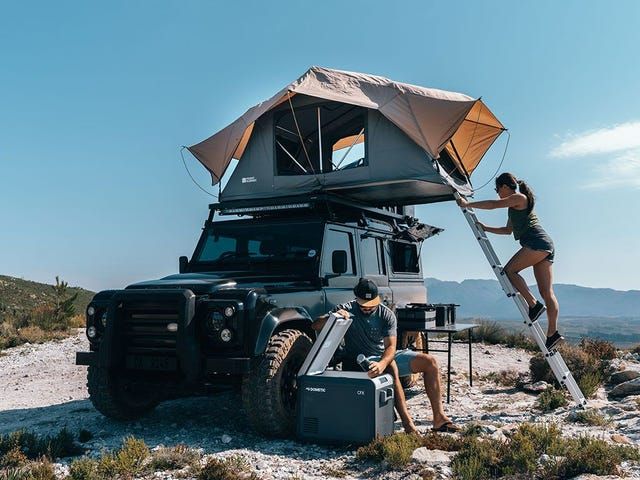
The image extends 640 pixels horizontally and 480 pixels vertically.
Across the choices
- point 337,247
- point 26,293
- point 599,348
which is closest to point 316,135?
point 337,247

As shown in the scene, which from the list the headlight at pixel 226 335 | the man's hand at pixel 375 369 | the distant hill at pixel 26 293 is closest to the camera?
the man's hand at pixel 375 369

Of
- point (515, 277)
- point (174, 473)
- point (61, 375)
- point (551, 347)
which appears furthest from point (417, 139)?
point (61, 375)

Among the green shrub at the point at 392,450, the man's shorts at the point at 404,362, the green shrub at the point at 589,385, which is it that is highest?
the man's shorts at the point at 404,362

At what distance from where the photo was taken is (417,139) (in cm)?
745

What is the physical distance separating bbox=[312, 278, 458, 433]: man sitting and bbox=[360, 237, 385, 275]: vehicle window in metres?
1.70

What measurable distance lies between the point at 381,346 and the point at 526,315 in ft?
7.07

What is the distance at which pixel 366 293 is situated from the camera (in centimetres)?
589

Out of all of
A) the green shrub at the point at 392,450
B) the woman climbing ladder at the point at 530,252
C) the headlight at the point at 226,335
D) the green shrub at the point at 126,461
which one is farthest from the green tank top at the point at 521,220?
the green shrub at the point at 126,461

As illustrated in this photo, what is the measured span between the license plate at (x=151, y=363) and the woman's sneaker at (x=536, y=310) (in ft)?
13.4

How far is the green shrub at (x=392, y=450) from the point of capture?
4.82m

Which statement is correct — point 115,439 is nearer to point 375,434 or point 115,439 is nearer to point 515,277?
point 375,434

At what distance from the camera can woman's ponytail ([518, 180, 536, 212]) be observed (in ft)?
23.6

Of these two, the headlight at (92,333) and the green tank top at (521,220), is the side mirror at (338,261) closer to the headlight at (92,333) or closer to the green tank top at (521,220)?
the green tank top at (521,220)

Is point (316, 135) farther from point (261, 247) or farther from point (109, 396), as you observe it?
point (109, 396)
